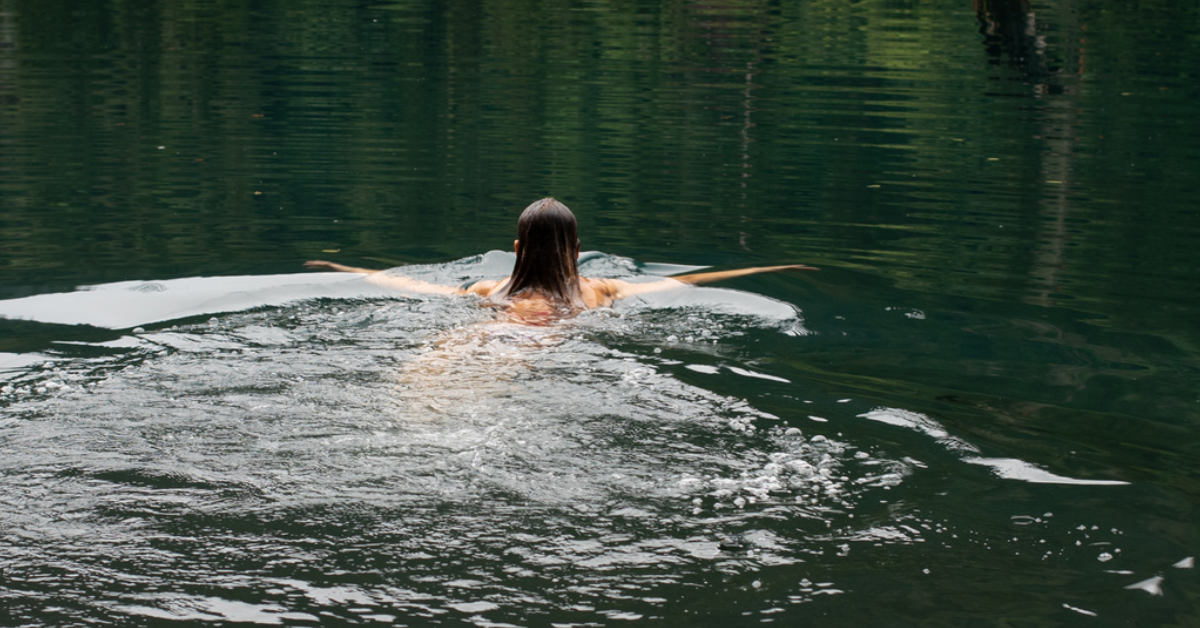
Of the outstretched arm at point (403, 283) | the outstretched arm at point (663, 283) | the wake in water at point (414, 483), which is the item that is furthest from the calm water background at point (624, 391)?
the outstretched arm at point (403, 283)

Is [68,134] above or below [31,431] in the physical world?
above

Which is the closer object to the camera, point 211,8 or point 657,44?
point 657,44

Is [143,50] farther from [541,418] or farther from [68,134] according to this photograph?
[541,418]

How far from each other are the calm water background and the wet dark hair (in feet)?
1.33

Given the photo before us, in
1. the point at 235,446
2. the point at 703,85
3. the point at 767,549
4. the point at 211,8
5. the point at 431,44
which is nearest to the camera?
the point at 767,549

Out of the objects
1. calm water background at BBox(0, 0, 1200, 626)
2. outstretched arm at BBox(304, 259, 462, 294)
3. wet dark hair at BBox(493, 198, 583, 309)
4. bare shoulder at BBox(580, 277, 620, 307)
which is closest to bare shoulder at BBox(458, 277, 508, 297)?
outstretched arm at BBox(304, 259, 462, 294)

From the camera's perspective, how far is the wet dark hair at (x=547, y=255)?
6094mm

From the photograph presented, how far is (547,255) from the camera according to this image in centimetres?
615

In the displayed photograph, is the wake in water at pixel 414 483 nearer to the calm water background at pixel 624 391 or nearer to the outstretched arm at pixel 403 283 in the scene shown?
the calm water background at pixel 624 391

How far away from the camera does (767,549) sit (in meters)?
3.42

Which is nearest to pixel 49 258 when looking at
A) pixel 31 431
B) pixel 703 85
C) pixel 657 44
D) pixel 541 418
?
pixel 31 431

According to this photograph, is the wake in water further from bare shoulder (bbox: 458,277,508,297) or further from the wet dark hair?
bare shoulder (bbox: 458,277,508,297)

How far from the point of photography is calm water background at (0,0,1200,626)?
3246 millimetres

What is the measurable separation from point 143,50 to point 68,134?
10.8 m
